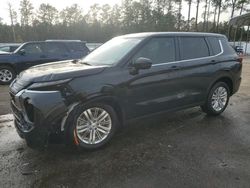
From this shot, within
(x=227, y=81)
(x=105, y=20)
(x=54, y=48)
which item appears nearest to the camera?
(x=227, y=81)

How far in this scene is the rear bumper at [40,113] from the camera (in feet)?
11.3

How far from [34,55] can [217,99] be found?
7.53 meters

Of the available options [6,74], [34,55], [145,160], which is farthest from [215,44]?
[6,74]

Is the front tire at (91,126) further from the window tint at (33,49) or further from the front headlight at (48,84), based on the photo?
the window tint at (33,49)

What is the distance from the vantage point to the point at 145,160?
376cm

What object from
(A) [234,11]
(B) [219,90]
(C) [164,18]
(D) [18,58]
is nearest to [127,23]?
(C) [164,18]

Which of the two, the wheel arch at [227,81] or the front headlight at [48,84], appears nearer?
the front headlight at [48,84]

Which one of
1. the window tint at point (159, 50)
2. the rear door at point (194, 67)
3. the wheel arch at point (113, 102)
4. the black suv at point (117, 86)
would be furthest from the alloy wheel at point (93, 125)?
the rear door at point (194, 67)

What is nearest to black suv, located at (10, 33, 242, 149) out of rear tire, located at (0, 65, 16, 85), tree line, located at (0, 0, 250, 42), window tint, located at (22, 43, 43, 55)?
window tint, located at (22, 43, 43, 55)

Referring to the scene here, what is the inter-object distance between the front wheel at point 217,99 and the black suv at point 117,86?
0.08 ft

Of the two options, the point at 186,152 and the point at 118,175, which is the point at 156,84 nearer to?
the point at 186,152

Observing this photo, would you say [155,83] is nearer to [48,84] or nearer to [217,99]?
[48,84]

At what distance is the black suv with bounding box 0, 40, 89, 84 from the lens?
10.3m

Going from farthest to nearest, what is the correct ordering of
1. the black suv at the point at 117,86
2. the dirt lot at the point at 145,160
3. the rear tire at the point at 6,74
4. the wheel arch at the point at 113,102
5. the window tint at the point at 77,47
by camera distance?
the window tint at the point at 77,47 < the rear tire at the point at 6,74 < the wheel arch at the point at 113,102 < the black suv at the point at 117,86 < the dirt lot at the point at 145,160
